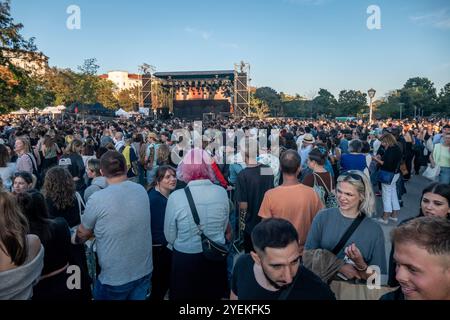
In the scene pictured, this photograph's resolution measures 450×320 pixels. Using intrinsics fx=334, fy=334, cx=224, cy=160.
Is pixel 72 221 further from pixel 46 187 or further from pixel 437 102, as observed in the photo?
pixel 437 102

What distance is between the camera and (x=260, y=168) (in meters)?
3.78

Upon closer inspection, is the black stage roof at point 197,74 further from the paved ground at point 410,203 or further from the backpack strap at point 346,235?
the backpack strap at point 346,235

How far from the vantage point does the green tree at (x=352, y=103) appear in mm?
50156

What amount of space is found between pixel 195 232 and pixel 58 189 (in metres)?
1.30

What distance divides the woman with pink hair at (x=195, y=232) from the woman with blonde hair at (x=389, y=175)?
430 centimetres

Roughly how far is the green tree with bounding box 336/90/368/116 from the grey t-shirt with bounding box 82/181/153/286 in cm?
5142

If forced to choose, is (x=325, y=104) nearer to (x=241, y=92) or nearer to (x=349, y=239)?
(x=241, y=92)

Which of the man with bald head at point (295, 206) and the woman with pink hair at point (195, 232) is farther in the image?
the man with bald head at point (295, 206)

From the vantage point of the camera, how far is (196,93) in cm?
Answer: 3816

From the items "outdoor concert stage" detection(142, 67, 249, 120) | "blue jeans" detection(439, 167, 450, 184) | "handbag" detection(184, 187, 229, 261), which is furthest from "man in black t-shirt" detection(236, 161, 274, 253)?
"outdoor concert stage" detection(142, 67, 249, 120)

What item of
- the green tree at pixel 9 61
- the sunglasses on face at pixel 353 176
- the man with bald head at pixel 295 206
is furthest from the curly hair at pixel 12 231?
the green tree at pixel 9 61

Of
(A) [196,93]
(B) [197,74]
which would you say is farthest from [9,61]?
(A) [196,93]
